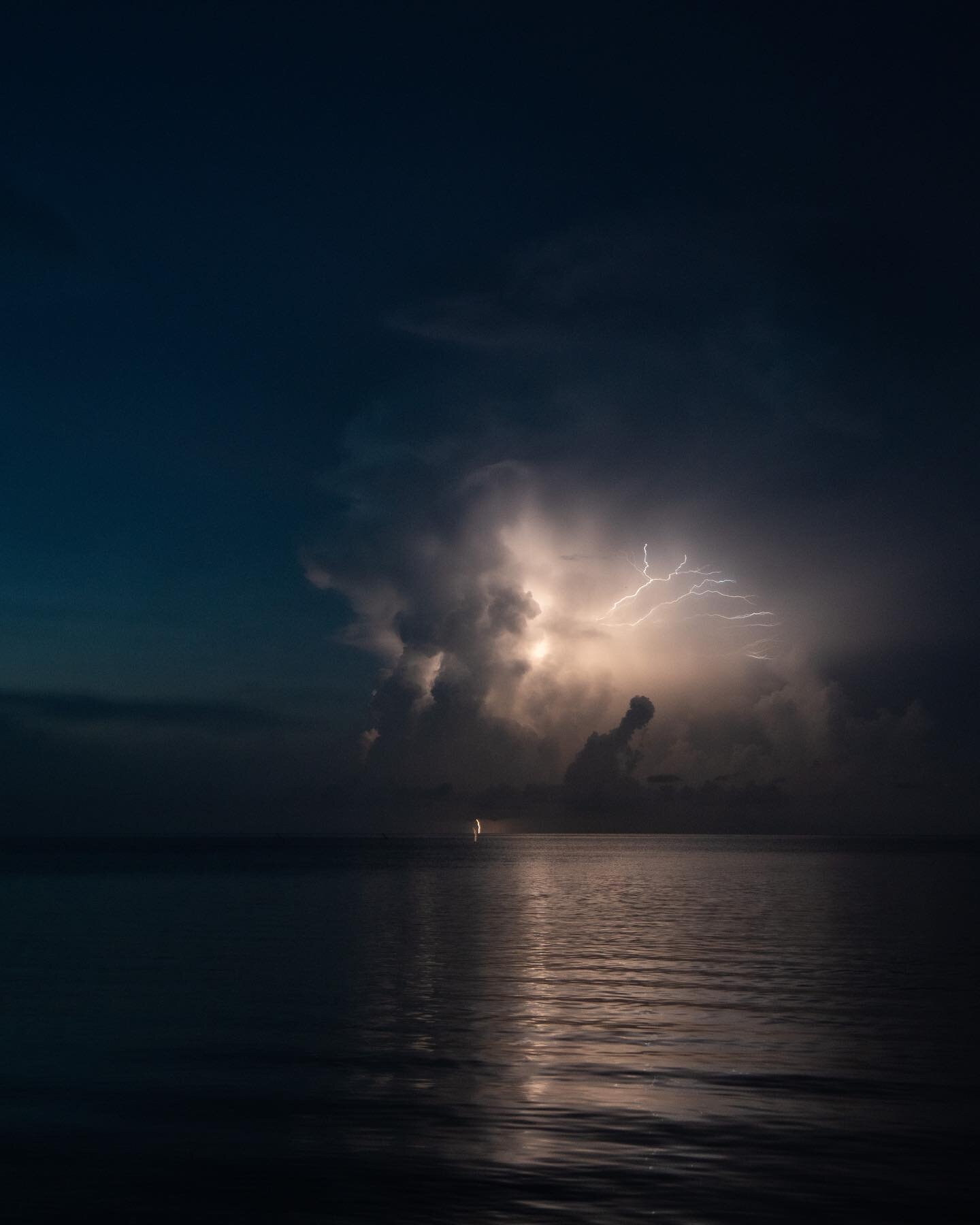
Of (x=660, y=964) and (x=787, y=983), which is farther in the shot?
(x=660, y=964)

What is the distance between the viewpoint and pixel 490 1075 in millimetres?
27391

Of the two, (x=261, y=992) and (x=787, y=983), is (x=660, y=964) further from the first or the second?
(x=261, y=992)

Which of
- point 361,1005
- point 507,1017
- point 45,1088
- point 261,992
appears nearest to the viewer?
point 45,1088

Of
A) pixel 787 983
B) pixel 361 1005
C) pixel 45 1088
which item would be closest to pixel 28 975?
pixel 361 1005

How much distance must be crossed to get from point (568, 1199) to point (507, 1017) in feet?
59.2

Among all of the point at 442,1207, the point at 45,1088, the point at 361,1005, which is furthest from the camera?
the point at 361,1005

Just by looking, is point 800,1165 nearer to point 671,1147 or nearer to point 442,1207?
point 671,1147

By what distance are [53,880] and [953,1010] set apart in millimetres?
115631

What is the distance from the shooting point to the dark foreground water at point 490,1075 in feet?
61.3

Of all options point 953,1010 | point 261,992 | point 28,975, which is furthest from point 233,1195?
point 28,975

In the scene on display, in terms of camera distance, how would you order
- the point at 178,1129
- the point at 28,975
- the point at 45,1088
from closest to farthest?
the point at 178,1129
the point at 45,1088
the point at 28,975

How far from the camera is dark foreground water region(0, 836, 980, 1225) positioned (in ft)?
61.3

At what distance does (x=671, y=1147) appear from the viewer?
20.9 metres

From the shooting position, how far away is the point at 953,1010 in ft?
123
